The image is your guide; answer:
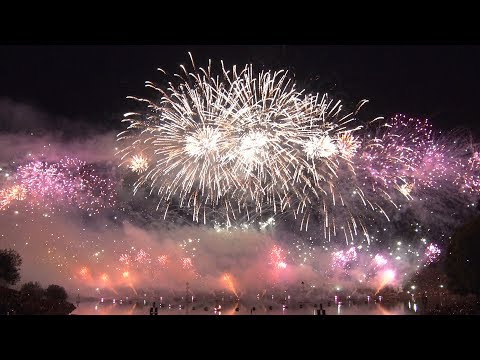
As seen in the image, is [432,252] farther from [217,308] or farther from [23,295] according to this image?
[23,295]

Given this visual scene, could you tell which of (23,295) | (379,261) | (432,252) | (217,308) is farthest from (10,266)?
(432,252)

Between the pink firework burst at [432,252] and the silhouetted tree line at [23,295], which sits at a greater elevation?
the pink firework burst at [432,252]

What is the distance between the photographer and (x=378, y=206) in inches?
960

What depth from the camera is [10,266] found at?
19844 millimetres

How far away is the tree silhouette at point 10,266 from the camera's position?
19375mm

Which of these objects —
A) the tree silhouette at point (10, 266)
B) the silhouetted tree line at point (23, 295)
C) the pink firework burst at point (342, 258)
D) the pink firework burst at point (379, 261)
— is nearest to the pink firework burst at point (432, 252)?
the pink firework burst at point (379, 261)

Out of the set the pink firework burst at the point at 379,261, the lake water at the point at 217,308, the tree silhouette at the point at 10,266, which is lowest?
the lake water at the point at 217,308

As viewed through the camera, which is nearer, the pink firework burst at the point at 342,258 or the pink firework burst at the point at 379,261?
the pink firework burst at the point at 379,261

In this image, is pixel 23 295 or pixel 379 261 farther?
pixel 379 261

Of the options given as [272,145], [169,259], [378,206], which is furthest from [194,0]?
[169,259]

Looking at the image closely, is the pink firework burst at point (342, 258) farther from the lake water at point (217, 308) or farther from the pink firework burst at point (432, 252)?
the pink firework burst at point (432, 252)

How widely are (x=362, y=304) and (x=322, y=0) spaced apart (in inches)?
940

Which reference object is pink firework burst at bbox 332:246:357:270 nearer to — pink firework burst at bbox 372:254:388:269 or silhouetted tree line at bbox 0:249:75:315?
pink firework burst at bbox 372:254:388:269
